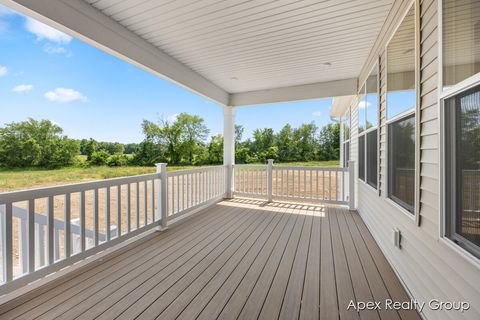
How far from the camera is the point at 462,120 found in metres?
1.18

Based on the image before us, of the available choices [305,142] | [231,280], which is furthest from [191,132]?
[231,280]

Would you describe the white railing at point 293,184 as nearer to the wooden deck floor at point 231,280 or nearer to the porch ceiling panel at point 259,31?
the wooden deck floor at point 231,280

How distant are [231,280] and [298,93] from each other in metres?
4.32

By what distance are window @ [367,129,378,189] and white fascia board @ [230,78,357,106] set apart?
5.37 feet

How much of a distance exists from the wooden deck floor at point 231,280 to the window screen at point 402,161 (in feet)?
2.63

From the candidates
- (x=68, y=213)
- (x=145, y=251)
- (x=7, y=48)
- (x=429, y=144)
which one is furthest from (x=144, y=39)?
(x=7, y=48)

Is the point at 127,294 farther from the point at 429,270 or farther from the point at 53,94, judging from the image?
the point at 53,94

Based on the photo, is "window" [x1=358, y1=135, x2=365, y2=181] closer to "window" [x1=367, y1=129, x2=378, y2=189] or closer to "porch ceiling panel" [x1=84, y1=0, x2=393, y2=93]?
"window" [x1=367, y1=129, x2=378, y2=189]

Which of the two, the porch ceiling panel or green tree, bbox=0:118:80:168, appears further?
green tree, bbox=0:118:80:168

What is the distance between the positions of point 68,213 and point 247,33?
3002 millimetres

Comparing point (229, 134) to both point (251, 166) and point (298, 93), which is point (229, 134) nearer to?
point (251, 166)

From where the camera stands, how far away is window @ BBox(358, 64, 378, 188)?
3.20 meters

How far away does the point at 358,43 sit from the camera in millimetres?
3307

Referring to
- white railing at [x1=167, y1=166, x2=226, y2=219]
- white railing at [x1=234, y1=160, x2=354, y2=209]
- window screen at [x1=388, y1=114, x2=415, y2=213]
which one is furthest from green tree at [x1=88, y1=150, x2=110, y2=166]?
window screen at [x1=388, y1=114, x2=415, y2=213]
